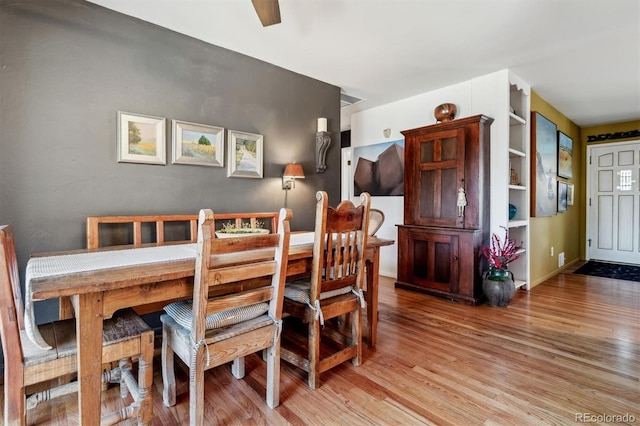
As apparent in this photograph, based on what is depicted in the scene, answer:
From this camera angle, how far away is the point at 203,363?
138 cm

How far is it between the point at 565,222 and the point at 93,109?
244 inches

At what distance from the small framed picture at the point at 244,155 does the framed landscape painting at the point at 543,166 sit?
326cm

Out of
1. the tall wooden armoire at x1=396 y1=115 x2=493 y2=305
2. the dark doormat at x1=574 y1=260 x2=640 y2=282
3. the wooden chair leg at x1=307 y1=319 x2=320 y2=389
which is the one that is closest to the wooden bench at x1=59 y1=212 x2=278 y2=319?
the wooden chair leg at x1=307 y1=319 x2=320 y2=389

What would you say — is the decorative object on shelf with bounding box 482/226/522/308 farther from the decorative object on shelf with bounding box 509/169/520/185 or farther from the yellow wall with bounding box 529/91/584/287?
the yellow wall with bounding box 529/91/584/287

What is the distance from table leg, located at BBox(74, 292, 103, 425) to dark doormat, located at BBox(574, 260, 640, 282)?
581 centimetres

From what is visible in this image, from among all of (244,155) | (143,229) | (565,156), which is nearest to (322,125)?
(244,155)

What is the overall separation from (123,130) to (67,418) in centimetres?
173

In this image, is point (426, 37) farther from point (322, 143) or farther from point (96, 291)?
point (96, 291)

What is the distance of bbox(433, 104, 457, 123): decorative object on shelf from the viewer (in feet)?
11.8

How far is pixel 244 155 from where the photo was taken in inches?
113

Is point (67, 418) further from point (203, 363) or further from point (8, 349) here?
point (203, 363)

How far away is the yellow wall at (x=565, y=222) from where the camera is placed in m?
4.03

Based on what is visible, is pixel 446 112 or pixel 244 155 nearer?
pixel 244 155

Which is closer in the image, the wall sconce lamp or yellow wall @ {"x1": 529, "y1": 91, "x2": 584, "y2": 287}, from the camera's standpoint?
the wall sconce lamp
